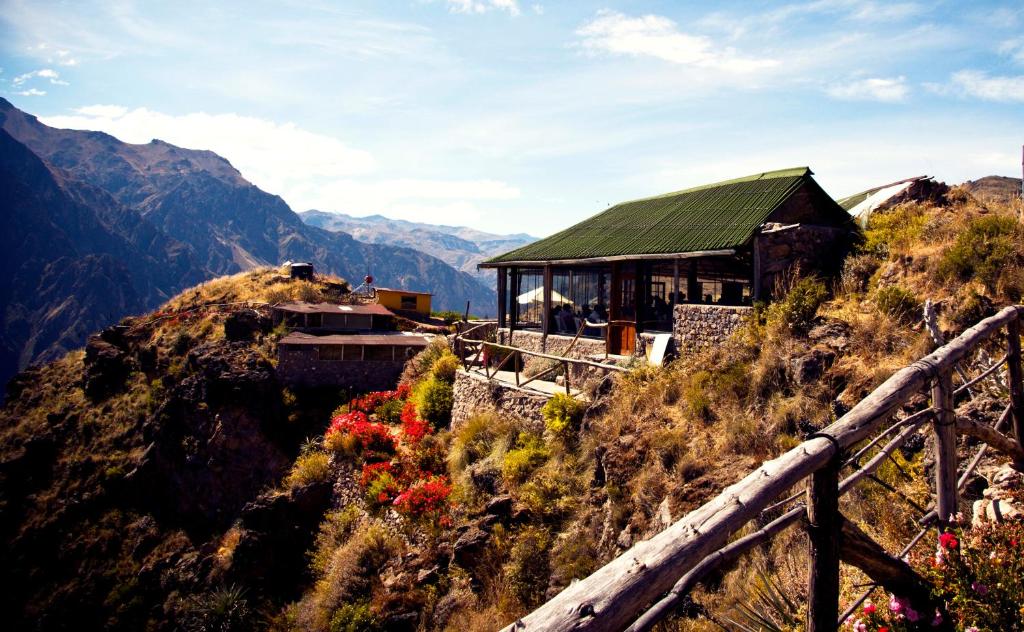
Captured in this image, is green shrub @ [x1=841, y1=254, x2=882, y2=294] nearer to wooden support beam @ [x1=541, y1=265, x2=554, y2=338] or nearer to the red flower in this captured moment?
the red flower

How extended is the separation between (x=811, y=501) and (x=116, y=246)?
191 meters

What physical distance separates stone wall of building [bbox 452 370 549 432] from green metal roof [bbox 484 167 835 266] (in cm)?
547

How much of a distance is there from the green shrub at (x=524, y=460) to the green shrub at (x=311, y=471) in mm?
8839

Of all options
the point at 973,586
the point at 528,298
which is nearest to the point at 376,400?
the point at 528,298

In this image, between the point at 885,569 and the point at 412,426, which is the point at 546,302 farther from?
the point at 885,569

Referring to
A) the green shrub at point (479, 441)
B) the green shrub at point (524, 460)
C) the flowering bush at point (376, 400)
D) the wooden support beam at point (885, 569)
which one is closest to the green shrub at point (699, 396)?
the green shrub at point (524, 460)

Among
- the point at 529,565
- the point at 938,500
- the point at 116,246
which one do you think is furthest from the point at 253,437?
the point at 116,246

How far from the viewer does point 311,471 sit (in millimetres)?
19359

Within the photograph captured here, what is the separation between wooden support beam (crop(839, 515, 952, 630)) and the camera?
3.08m

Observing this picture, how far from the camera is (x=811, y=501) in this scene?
285 centimetres

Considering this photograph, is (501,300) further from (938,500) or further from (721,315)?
(938,500)

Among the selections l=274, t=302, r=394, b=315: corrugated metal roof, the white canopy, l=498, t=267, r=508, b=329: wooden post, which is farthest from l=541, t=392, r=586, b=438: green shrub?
l=274, t=302, r=394, b=315: corrugated metal roof

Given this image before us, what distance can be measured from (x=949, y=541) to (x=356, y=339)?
28052mm

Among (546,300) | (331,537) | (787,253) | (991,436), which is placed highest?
(787,253)
